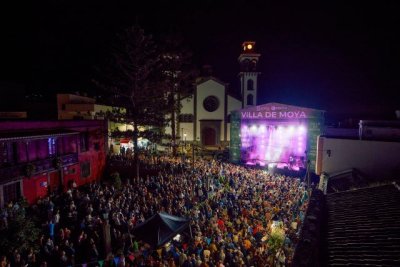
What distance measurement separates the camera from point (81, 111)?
31000mm

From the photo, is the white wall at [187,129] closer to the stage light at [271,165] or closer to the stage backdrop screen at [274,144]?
the stage backdrop screen at [274,144]

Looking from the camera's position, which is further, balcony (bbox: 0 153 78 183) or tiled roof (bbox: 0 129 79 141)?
balcony (bbox: 0 153 78 183)

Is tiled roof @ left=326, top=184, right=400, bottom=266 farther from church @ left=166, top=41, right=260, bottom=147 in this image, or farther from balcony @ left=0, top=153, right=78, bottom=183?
church @ left=166, top=41, right=260, bottom=147

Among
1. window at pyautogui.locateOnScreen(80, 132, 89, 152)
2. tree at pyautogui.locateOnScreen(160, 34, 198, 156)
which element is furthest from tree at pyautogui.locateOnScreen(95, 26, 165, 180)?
tree at pyautogui.locateOnScreen(160, 34, 198, 156)

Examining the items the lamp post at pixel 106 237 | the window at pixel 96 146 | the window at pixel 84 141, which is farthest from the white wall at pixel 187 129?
the lamp post at pixel 106 237

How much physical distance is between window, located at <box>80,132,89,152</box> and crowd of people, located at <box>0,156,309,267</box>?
559cm

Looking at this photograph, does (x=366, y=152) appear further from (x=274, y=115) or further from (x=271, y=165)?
(x=274, y=115)

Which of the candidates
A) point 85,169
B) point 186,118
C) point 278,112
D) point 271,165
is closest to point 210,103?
point 186,118

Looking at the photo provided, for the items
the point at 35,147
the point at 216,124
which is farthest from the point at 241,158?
the point at 35,147

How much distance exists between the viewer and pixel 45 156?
1800 cm

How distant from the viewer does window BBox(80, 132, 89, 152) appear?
22.0 metres

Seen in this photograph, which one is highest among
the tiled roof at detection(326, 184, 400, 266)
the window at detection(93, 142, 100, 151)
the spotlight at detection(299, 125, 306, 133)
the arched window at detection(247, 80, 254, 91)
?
the arched window at detection(247, 80, 254, 91)

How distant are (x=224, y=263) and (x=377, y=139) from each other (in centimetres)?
1441

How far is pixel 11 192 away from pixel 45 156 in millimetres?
3082
